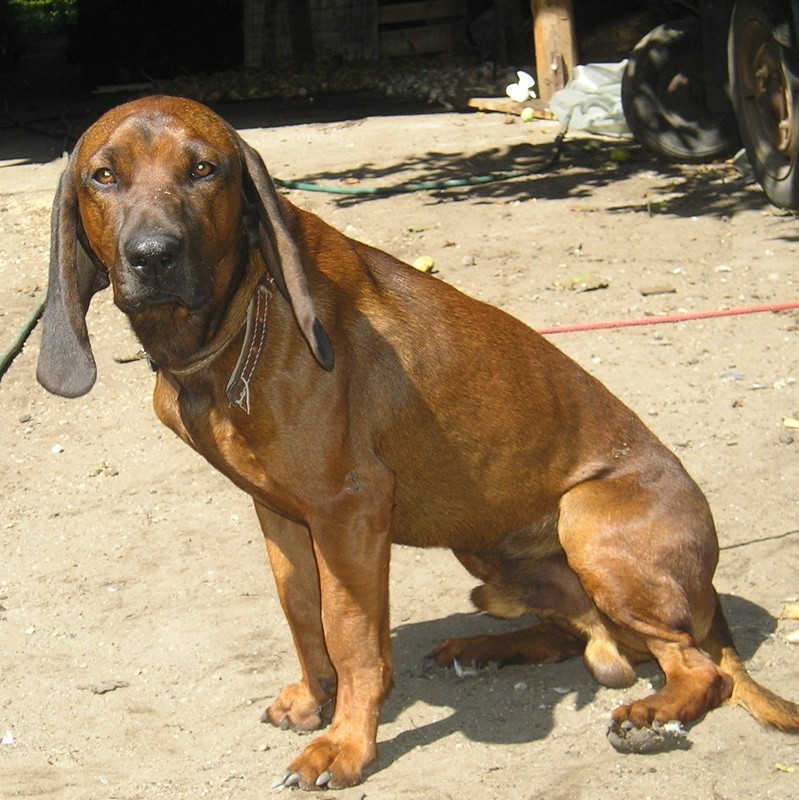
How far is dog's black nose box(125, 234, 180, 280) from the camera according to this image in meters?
3.22

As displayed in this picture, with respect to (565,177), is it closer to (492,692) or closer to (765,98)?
(765,98)

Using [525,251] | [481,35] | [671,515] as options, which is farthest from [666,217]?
[481,35]

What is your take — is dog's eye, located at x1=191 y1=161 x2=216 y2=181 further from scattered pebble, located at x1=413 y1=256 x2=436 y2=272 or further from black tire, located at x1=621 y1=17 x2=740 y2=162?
black tire, located at x1=621 y1=17 x2=740 y2=162

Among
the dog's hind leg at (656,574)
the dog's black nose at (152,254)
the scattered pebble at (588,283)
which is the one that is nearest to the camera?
the dog's black nose at (152,254)

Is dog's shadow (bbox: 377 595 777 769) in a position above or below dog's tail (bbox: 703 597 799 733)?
below

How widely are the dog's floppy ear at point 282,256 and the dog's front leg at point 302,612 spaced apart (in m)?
0.82

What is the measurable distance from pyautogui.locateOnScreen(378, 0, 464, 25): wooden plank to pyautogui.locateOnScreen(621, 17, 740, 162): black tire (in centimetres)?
844

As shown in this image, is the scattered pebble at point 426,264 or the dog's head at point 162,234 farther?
the scattered pebble at point 426,264

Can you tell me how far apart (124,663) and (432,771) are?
4.48 feet

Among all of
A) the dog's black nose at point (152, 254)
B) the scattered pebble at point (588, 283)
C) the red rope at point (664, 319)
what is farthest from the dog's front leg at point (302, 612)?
the scattered pebble at point (588, 283)

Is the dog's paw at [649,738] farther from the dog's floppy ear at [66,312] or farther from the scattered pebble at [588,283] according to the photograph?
the scattered pebble at [588,283]

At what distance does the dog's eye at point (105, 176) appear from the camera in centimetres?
341


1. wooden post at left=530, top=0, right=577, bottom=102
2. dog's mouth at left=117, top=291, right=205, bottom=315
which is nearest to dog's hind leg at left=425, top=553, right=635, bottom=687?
dog's mouth at left=117, top=291, right=205, bottom=315

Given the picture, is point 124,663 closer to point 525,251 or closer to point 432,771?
point 432,771
